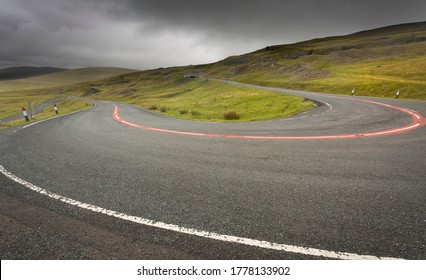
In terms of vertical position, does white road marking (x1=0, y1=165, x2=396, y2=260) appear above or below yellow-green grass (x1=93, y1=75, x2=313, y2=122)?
below

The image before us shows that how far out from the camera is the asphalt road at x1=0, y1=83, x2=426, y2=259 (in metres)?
2.42

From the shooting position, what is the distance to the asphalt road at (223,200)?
2.42 meters

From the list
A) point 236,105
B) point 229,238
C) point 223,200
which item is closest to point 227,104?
point 236,105

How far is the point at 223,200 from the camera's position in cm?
327

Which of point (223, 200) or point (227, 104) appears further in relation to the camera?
point (227, 104)

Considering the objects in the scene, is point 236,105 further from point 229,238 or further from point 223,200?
point 229,238

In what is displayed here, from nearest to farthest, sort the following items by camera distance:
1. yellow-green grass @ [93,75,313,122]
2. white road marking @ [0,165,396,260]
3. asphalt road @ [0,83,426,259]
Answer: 1. white road marking @ [0,165,396,260]
2. asphalt road @ [0,83,426,259]
3. yellow-green grass @ [93,75,313,122]

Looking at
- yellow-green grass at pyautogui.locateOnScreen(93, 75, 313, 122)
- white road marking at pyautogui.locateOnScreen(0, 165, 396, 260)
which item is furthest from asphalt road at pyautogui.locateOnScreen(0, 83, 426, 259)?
yellow-green grass at pyautogui.locateOnScreen(93, 75, 313, 122)

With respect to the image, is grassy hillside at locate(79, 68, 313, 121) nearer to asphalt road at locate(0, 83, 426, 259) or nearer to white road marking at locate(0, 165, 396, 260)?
asphalt road at locate(0, 83, 426, 259)

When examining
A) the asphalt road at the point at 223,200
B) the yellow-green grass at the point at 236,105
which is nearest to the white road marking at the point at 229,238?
the asphalt road at the point at 223,200

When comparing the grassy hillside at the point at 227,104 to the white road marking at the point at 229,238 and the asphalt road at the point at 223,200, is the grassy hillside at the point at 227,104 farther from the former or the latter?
the white road marking at the point at 229,238
